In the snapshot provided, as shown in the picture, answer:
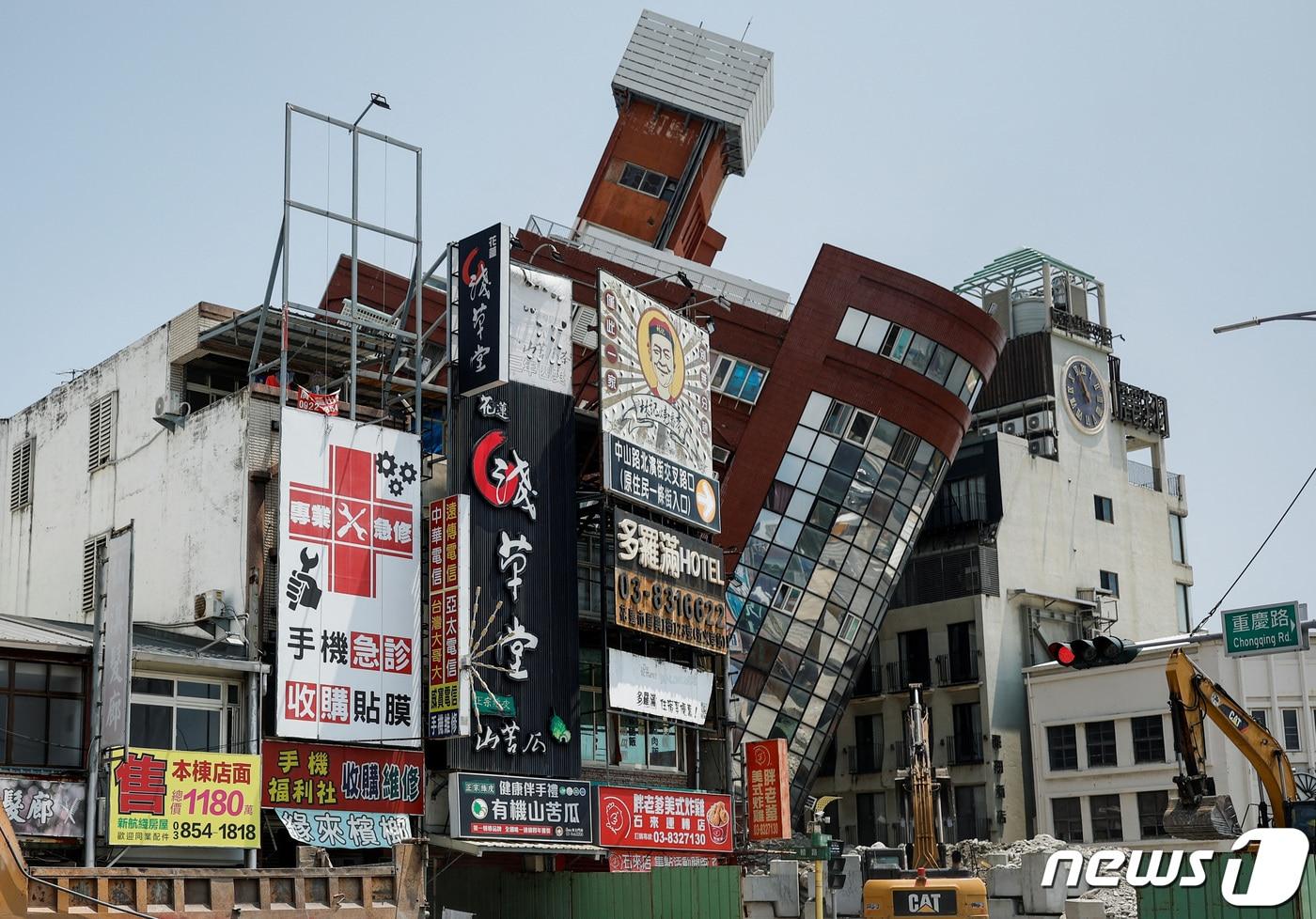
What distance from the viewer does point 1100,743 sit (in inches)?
2574

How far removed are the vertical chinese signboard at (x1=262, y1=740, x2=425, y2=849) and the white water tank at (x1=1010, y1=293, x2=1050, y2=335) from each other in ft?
155

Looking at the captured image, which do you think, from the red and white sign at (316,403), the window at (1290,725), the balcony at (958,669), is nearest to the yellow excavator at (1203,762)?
the red and white sign at (316,403)

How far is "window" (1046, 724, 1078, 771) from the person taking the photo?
66.2m

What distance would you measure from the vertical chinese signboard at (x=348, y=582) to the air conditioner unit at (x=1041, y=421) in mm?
42557

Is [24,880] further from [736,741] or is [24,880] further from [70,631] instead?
[736,741]

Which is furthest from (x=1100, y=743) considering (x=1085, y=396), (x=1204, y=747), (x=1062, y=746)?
(x=1204, y=747)

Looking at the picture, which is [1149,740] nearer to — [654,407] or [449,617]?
[654,407]

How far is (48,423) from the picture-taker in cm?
4747

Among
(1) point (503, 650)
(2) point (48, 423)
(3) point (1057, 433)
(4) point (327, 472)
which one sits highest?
(3) point (1057, 433)

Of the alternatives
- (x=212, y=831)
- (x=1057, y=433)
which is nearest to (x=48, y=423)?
(x=212, y=831)

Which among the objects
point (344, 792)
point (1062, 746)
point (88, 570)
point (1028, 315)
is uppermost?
point (1028, 315)

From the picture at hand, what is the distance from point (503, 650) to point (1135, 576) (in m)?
44.8

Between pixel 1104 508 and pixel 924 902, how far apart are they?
43097mm

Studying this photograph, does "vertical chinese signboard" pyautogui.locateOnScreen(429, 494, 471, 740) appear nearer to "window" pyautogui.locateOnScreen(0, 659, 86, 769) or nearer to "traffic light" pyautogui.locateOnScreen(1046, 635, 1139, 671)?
"window" pyautogui.locateOnScreen(0, 659, 86, 769)
